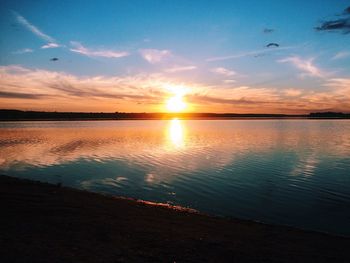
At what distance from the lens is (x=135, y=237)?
1041 cm

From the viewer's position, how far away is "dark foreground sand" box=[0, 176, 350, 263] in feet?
29.2

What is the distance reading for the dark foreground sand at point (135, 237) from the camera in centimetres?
891

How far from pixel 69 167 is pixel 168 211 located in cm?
1676

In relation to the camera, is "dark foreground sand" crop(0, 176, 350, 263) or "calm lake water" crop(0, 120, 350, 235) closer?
"dark foreground sand" crop(0, 176, 350, 263)

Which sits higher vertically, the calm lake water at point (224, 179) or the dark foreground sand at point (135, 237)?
the dark foreground sand at point (135, 237)

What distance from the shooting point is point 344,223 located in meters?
14.2

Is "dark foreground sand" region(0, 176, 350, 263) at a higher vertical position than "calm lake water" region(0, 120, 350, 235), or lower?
higher

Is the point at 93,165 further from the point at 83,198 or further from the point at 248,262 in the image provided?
the point at 248,262

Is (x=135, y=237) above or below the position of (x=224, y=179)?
above

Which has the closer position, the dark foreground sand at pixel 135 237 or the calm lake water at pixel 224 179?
the dark foreground sand at pixel 135 237

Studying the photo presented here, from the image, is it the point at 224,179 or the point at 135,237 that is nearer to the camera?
the point at 135,237

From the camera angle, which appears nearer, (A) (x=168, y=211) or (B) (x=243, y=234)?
(B) (x=243, y=234)

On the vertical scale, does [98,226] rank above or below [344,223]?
above

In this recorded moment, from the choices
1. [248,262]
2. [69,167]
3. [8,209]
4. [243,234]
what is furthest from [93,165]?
[248,262]
